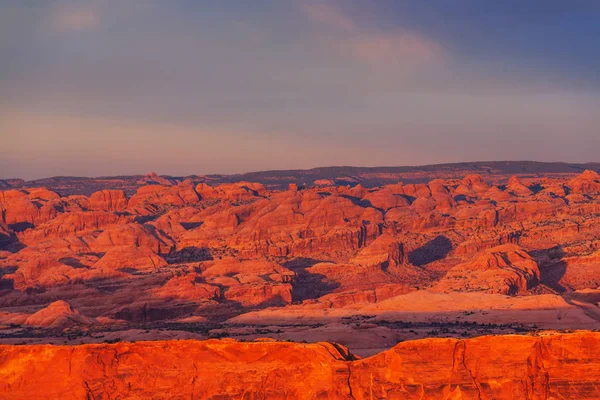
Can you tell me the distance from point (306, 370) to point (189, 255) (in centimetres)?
10553

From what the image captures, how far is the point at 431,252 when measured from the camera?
423 feet

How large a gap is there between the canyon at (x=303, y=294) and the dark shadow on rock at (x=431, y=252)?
0.52 metres

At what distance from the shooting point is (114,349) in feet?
84.4

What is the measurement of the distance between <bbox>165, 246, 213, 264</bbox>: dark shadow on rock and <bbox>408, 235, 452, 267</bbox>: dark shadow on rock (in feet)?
99.0

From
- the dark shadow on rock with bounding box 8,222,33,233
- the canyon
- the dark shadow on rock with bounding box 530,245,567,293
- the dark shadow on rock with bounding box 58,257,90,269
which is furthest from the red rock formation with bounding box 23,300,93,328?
the dark shadow on rock with bounding box 8,222,33,233

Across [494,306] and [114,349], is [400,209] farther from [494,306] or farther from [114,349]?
[114,349]

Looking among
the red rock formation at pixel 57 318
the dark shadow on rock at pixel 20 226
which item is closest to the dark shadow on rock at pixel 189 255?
the red rock formation at pixel 57 318

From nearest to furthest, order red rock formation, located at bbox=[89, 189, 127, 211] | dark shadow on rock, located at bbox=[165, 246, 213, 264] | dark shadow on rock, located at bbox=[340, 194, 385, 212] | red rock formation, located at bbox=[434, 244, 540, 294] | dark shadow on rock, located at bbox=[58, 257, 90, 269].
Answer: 1. red rock formation, located at bbox=[434, 244, 540, 294]
2. dark shadow on rock, located at bbox=[58, 257, 90, 269]
3. dark shadow on rock, located at bbox=[165, 246, 213, 264]
4. dark shadow on rock, located at bbox=[340, 194, 385, 212]
5. red rock formation, located at bbox=[89, 189, 127, 211]

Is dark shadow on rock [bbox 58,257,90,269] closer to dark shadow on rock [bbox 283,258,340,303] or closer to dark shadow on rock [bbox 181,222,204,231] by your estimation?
dark shadow on rock [bbox 283,258,340,303]

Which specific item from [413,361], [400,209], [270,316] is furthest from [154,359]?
[400,209]

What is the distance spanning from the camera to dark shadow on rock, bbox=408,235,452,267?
124m

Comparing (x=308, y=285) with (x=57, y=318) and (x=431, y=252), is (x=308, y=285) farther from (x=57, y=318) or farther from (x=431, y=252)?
(x=57, y=318)

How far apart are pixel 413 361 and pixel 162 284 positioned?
75.9 metres

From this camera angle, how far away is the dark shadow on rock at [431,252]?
124238 mm
